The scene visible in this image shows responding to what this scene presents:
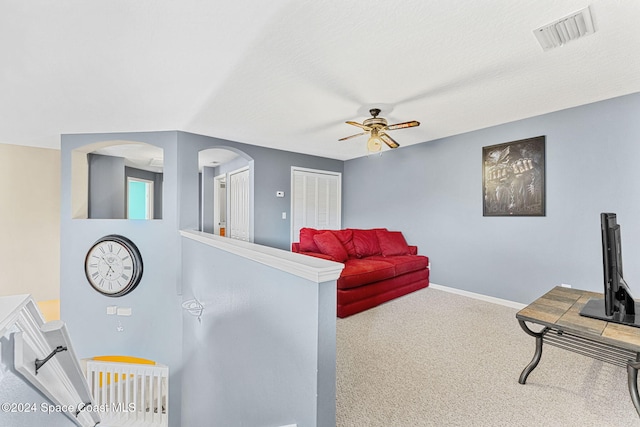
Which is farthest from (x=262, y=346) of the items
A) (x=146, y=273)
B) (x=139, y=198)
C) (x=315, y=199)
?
(x=139, y=198)

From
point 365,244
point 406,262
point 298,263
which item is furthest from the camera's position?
point 365,244

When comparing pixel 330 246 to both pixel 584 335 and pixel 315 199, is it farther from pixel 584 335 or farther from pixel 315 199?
pixel 584 335

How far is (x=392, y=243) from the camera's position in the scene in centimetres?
438

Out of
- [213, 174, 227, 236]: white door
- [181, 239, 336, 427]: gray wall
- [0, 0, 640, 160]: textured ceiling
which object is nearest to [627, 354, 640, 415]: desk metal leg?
[181, 239, 336, 427]: gray wall

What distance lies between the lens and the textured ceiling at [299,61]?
1596mm

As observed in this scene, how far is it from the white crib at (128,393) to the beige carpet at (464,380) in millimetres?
2908

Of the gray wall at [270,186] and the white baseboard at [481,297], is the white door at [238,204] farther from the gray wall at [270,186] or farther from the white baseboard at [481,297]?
the white baseboard at [481,297]

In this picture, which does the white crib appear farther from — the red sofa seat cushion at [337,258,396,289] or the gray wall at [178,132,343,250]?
the red sofa seat cushion at [337,258,396,289]

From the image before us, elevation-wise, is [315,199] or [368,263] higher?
[315,199]

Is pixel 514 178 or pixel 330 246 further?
pixel 330 246

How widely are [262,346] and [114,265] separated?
11.3 ft

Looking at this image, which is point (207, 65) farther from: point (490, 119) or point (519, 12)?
point (490, 119)

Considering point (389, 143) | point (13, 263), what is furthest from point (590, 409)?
point (13, 263)

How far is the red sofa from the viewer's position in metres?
3.16
